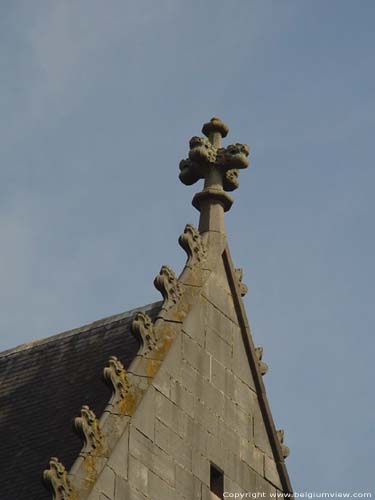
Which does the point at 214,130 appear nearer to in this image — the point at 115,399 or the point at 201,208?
the point at 201,208

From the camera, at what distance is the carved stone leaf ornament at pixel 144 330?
38.3 meters

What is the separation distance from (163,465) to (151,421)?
0.68m

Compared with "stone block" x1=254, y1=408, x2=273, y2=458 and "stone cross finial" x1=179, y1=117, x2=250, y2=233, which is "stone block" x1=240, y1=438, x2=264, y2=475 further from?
"stone cross finial" x1=179, y1=117, x2=250, y2=233

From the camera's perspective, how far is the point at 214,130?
42.5 metres

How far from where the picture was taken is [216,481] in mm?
38719

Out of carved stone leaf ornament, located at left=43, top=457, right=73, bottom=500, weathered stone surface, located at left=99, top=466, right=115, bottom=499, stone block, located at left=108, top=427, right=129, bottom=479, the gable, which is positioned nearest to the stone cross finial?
the gable

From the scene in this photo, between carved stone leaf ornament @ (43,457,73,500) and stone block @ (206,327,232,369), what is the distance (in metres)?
4.82

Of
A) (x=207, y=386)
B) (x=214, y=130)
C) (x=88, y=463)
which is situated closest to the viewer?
(x=88, y=463)

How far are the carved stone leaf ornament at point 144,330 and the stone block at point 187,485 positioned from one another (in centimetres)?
193

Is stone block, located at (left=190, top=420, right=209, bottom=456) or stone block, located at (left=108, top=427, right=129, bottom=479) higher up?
stone block, located at (left=190, top=420, right=209, bottom=456)

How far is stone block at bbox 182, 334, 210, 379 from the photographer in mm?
39094

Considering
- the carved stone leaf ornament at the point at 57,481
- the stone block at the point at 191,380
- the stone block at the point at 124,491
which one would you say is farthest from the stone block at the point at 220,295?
the carved stone leaf ornament at the point at 57,481

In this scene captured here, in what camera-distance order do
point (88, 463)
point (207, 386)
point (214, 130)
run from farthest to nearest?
point (214, 130), point (207, 386), point (88, 463)

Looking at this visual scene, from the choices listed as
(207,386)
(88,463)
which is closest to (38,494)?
(88,463)
